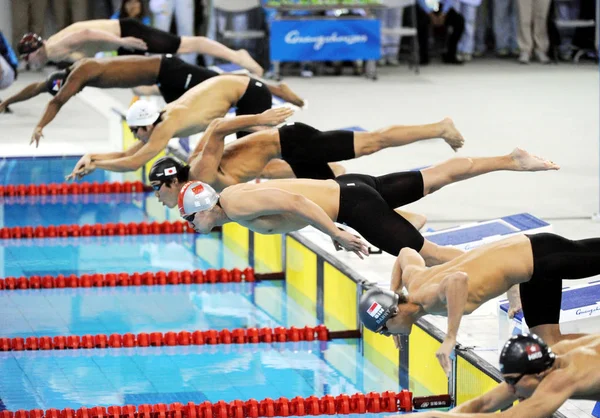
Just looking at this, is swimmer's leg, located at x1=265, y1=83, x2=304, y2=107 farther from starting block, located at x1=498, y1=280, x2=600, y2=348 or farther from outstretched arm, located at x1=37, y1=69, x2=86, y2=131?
starting block, located at x1=498, y1=280, x2=600, y2=348

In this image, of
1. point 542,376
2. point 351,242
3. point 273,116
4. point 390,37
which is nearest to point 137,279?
point 273,116

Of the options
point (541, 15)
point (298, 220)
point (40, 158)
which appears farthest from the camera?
point (541, 15)

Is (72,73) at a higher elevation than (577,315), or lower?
higher

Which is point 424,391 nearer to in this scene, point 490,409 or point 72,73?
point 490,409

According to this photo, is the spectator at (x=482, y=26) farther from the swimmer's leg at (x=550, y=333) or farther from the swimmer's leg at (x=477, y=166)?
the swimmer's leg at (x=550, y=333)

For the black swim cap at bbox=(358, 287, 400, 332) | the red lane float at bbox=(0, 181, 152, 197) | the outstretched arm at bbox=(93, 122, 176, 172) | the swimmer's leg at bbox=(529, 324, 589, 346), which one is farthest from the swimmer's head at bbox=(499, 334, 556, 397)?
the red lane float at bbox=(0, 181, 152, 197)

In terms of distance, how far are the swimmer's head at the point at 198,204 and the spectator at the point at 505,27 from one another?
11.8m

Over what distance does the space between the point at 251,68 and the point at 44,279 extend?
238 cm

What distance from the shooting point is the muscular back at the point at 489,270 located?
200 inches

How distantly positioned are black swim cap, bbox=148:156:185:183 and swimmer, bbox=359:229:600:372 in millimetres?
1567

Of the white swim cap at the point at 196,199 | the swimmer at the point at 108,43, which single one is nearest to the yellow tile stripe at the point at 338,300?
the white swim cap at the point at 196,199

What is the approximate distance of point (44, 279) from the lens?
8406mm

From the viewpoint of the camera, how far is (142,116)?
7.61 metres

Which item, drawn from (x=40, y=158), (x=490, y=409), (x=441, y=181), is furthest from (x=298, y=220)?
(x=40, y=158)
